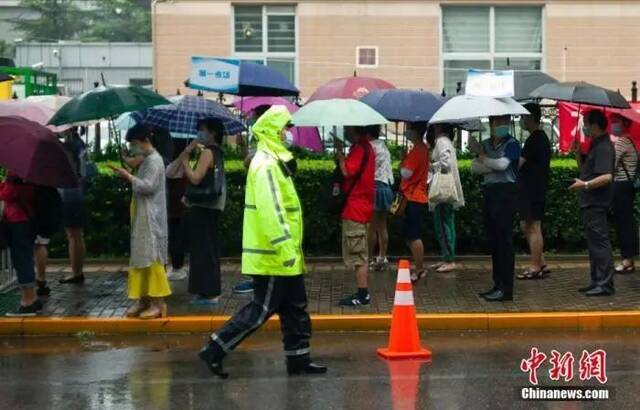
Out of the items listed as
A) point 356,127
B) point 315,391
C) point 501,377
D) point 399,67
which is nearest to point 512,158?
point 356,127

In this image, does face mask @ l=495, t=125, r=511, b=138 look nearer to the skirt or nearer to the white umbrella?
the white umbrella

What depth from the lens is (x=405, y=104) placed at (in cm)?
1291

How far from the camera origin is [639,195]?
14.7 meters

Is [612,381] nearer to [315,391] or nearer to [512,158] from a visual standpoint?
[315,391]

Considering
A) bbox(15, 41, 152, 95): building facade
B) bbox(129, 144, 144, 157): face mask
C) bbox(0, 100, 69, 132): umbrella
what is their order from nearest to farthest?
1. bbox(129, 144, 144, 157): face mask
2. bbox(0, 100, 69, 132): umbrella
3. bbox(15, 41, 152, 95): building facade

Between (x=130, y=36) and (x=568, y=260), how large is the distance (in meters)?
60.4

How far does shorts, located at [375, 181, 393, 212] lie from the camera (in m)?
13.1

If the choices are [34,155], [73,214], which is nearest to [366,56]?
[73,214]

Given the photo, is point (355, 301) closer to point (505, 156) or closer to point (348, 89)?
point (505, 156)

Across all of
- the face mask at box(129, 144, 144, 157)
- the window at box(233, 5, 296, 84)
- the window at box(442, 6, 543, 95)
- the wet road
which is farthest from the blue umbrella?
the window at box(442, 6, 543, 95)

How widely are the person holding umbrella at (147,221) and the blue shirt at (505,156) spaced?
3.30 m

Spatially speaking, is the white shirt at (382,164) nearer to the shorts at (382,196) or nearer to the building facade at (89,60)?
the shorts at (382,196)

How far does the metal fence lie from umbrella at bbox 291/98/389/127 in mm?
3789

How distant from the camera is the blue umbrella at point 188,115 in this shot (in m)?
11.7
